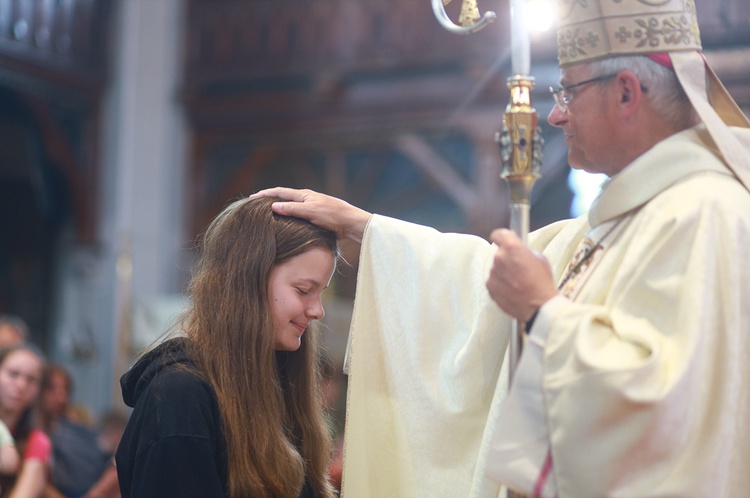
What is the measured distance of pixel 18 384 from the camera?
523 cm

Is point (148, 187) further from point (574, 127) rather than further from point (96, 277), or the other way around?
point (574, 127)

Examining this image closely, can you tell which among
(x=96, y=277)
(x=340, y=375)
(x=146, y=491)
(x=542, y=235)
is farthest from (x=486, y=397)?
(x=96, y=277)

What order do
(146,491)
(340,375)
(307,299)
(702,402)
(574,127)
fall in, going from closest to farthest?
1. (702,402)
2. (146,491)
3. (574,127)
4. (307,299)
5. (340,375)

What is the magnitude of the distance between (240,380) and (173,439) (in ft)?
0.81

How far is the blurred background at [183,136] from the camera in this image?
9.23m

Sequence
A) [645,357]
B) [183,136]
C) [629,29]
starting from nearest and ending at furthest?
[645,357] → [629,29] → [183,136]

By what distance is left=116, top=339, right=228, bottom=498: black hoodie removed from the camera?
2.27 meters

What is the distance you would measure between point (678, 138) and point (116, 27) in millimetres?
8752

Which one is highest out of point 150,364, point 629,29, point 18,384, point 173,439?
point 629,29

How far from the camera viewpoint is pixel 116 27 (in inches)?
404

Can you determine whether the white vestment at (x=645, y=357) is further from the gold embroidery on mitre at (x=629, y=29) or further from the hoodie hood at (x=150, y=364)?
the hoodie hood at (x=150, y=364)

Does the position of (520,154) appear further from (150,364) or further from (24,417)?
(24,417)

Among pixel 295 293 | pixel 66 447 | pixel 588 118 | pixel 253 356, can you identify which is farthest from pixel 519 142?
pixel 66 447

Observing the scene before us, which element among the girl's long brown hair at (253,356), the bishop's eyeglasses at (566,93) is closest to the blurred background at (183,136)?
the girl's long brown hair at (253,356)
